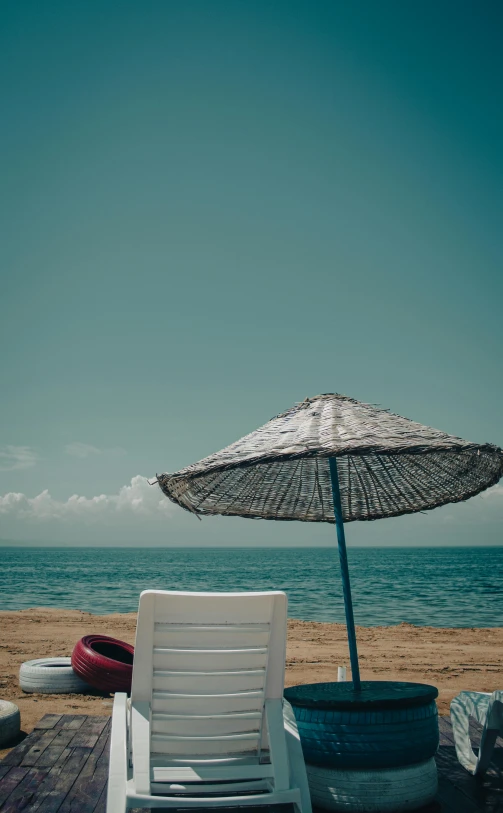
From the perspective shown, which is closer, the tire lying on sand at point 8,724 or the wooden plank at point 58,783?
the wooden plank at point 58,783

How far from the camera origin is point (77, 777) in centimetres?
318

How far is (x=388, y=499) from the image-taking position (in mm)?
4418

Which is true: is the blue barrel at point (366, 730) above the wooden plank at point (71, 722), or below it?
above

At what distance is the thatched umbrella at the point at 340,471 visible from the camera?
9.02 ft

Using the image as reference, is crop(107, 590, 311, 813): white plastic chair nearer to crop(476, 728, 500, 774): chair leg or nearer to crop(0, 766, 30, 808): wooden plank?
crop(0, 766, 30, 808): wooden plank

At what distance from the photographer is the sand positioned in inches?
230

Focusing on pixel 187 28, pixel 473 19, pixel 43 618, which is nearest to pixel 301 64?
pixel 187 28

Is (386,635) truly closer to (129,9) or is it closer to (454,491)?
(454,491)

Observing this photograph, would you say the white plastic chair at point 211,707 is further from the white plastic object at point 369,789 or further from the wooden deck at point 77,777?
the wooden deck at point 77,777

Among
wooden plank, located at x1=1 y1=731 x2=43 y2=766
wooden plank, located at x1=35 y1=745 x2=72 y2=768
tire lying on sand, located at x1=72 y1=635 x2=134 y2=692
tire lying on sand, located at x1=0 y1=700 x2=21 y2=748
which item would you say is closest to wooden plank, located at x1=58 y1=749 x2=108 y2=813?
wooden plank, located at x1=35 y1=745 x2=72 y2=768

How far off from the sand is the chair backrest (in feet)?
10.0

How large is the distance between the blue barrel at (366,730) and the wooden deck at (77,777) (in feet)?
1.37

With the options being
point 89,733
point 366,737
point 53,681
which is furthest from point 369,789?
point 53,681

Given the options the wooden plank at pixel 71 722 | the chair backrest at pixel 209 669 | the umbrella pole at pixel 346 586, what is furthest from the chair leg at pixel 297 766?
the wooden plank at pixel 71 722
